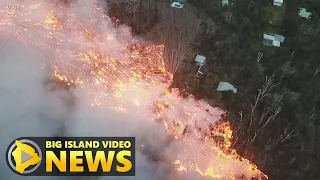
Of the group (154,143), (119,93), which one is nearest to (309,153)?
(154,143)

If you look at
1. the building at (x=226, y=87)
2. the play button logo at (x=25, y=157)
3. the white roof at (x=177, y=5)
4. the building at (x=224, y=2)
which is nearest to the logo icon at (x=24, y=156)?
the play button logo at (x=25, y=157)

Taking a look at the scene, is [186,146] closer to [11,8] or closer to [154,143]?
[154,143]

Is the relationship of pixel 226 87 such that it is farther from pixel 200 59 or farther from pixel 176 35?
pixel 176 35

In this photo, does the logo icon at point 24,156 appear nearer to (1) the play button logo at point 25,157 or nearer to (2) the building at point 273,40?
(1) the play button logo at point 25,157

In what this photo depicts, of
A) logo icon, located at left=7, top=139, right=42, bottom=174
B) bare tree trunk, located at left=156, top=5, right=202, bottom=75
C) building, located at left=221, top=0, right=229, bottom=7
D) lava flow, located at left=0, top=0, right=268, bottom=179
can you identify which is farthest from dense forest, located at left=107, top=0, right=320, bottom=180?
logo icon, located at left=7, top=139, right=42, bottom=174

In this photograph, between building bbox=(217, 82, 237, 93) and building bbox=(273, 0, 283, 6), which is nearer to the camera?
building bbox=(217, 82, 237, 93)

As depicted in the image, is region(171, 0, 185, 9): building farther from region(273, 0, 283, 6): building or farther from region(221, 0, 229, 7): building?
region(273, 0, 283, 6): building
